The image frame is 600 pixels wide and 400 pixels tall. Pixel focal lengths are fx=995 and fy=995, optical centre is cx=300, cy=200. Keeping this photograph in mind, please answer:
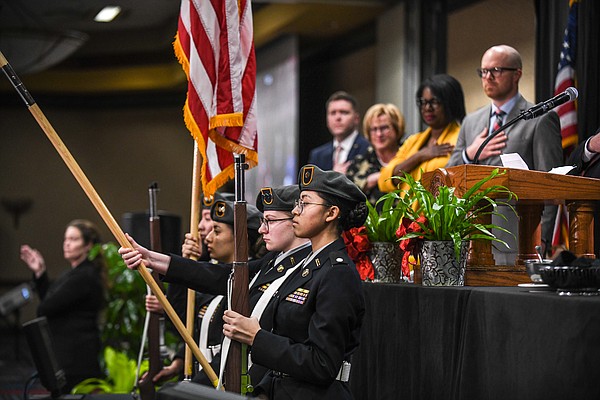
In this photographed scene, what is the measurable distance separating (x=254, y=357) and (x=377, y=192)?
2.93 metres

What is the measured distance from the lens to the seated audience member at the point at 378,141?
5.60 metres

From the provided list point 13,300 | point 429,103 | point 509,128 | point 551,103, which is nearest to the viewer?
point 551,103

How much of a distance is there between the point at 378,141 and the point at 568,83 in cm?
113

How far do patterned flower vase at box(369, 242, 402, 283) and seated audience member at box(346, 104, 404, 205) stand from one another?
6.04ft

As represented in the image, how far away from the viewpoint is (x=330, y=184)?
9.66ft

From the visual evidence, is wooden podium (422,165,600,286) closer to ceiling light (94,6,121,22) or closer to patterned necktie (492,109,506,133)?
patterned necktie (492,109,506,133)

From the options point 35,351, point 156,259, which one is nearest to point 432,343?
point 156,259

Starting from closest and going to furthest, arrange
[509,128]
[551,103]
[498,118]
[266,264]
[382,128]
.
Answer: [551,103] < [266,264] < [509,128] < [498,118] < [382,128]

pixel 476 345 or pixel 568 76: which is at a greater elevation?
pixel 568 76

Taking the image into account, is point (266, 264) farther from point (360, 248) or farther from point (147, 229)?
point (147, 229)

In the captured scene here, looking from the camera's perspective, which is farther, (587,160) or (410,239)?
(587,160)

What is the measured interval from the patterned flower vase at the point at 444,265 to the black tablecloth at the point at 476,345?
0.25 feet

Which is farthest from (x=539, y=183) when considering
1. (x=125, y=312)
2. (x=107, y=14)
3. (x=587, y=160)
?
(x=107, y=14)

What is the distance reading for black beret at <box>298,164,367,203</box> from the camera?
2.94 m
